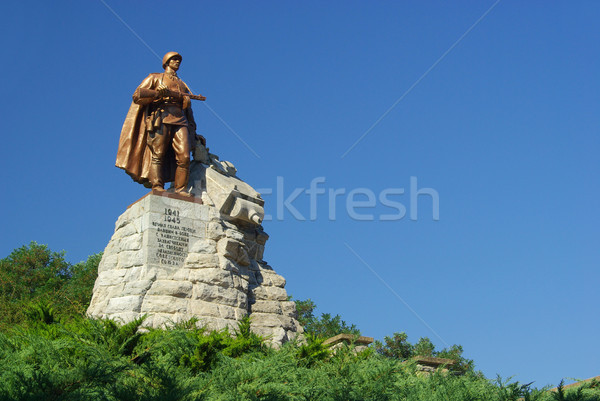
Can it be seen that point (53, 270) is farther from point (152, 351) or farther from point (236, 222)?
point (152, 351)

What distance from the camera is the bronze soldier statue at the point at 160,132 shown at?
14172mm

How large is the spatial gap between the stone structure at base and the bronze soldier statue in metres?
0.60

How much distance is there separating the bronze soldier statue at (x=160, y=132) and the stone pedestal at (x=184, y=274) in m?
0.82

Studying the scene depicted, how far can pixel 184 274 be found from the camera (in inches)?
508

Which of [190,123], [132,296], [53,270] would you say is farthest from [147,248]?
[53,270]

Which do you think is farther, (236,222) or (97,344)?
(236,222)

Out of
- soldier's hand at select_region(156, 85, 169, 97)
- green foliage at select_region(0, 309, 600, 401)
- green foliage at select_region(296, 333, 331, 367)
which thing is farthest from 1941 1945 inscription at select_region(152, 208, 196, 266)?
green foliage at select_region(296, 333, 331, 367)

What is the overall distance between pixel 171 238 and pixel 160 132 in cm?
238

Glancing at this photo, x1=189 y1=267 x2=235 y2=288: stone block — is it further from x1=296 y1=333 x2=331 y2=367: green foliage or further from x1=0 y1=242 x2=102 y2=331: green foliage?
x1=0 y1=242 x2=102 y2=331: green foliage

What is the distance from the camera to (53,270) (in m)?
26.2

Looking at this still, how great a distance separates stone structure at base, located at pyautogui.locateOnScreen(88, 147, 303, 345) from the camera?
41.0 ft

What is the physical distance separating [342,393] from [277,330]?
5.73 meters

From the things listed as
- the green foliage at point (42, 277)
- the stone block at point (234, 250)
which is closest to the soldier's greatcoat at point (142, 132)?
the stone block at point (234, 250)

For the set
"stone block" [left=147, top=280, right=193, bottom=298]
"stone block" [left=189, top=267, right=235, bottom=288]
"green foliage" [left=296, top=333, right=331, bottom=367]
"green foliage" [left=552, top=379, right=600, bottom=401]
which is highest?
"stone block" [left=189, top=267, right=235, bottom=288]
